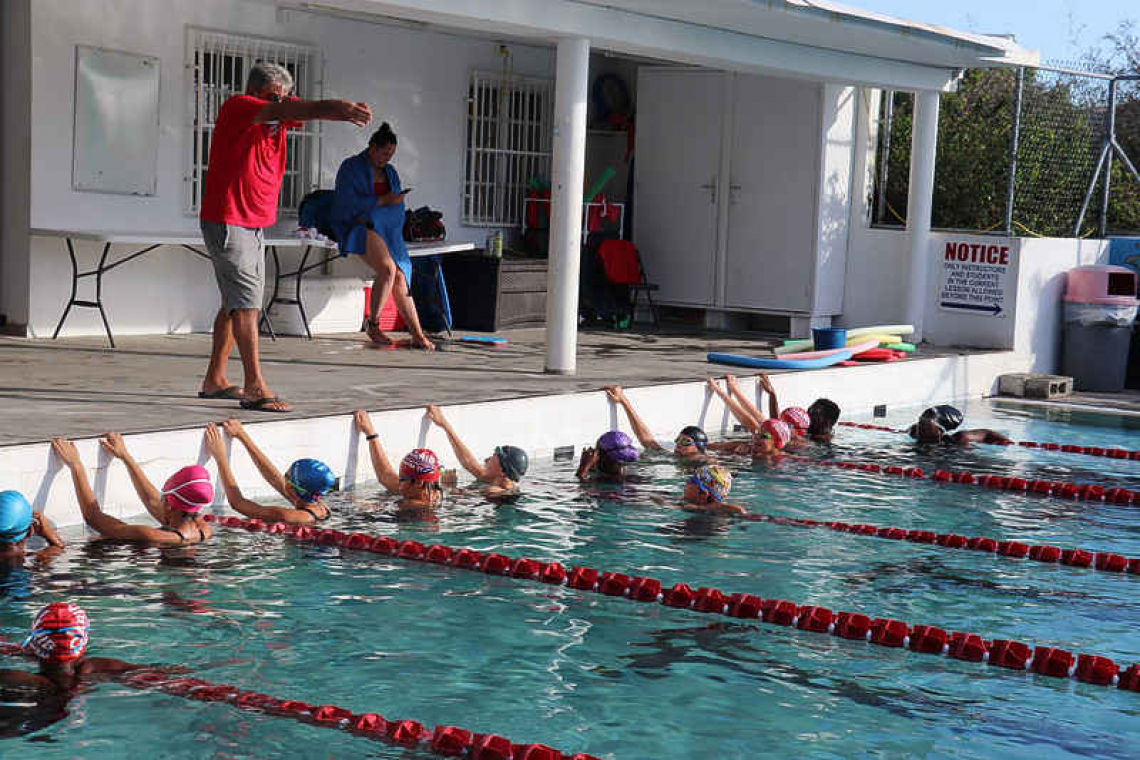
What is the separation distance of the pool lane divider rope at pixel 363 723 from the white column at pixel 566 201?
22.0 ft

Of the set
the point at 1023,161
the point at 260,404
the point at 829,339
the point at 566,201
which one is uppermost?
the point at 1023,161

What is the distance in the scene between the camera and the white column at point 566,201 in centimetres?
1194

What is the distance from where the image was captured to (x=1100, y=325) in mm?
16938

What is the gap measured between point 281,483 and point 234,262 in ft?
4.97

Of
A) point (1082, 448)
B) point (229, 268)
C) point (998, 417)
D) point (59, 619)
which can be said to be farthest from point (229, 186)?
point (998, 417)

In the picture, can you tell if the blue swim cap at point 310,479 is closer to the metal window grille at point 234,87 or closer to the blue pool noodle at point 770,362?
the metal window grille at point 234,87

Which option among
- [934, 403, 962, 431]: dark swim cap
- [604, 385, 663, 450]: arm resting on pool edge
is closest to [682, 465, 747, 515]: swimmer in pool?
[604, 385, 663, 450]: arm resting on pool edge

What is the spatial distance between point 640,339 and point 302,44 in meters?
4.67

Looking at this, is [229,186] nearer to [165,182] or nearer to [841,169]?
[165,182]

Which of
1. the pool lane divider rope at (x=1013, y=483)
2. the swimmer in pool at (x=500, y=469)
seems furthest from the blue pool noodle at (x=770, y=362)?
the swimmer in pool at (x=500, y=469)

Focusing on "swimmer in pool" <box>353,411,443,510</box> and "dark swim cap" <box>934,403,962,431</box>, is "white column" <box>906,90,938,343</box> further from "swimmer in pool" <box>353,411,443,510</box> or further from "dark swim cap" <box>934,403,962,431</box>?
"swimmer in pool" <box>353,411,443,510</box>

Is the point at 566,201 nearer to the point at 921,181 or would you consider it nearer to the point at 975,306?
the point at 921,181

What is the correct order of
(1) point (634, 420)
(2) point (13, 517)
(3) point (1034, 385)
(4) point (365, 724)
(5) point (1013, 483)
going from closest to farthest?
1. (4) point (365, 724)
2. (2) point (13, 517)
3. (5) point (1013, 483)
4. (1) point (634, 420)
5. (3) point (1034, 385)

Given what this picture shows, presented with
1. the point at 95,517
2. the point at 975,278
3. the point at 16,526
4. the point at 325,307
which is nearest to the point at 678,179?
the point at 975,278
